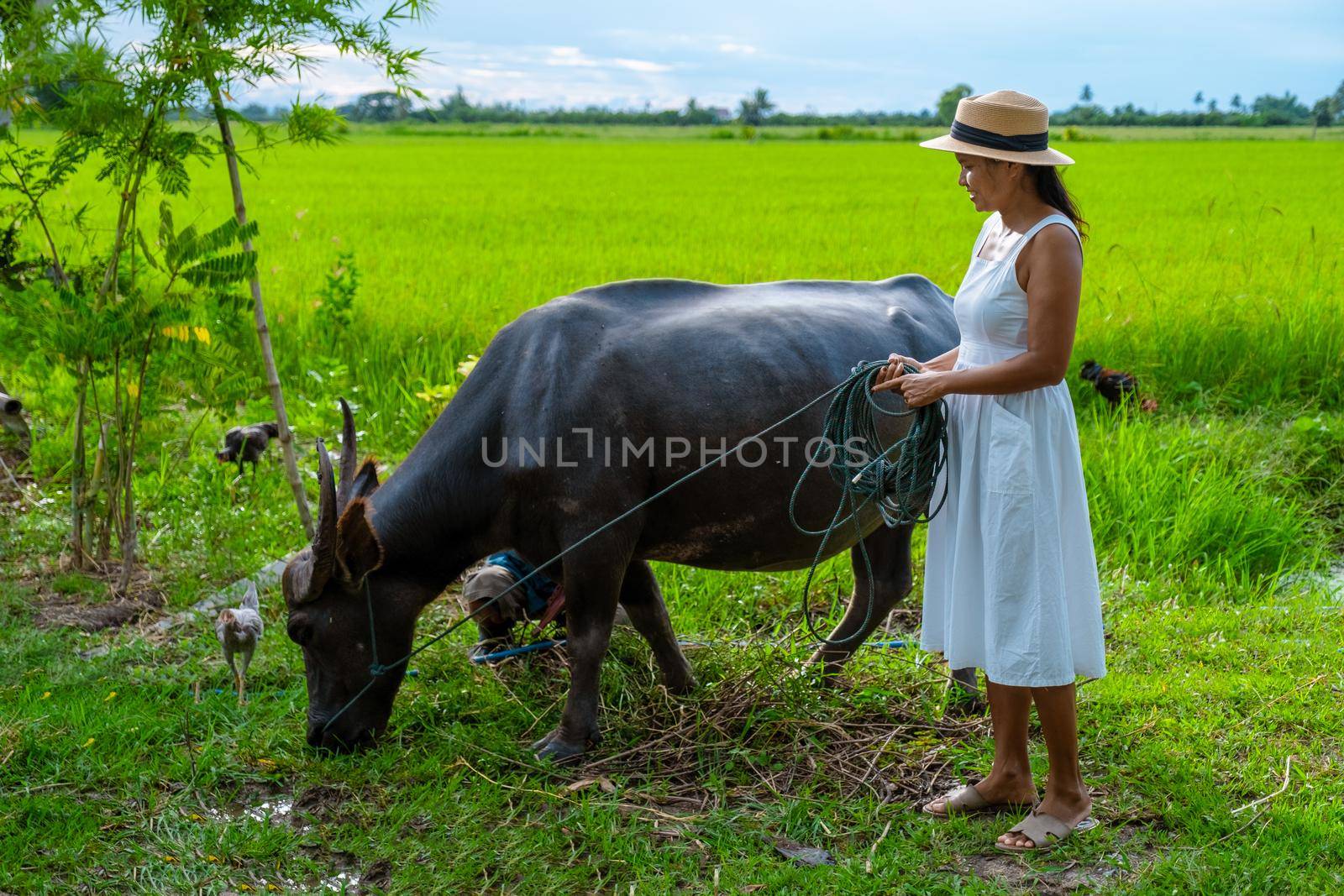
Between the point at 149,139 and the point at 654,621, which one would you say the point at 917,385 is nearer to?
the point at 654,621

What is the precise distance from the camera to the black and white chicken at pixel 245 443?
5.48 meters

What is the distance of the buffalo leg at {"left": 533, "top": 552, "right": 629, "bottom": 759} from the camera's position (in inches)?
133

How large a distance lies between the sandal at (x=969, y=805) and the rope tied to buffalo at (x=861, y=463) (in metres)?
0.62

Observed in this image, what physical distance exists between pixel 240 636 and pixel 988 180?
264cm

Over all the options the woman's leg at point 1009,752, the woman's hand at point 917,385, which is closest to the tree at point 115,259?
the woman's hand at point 917,385

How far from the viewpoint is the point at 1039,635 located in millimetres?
2840

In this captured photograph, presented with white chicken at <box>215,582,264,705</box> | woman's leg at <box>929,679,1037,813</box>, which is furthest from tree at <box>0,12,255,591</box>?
woman's leg at <box>929,679,1037,813</box>

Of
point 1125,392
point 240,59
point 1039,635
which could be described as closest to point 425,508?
point 1039,635

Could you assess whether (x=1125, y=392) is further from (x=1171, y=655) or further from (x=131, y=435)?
(x=131, y=435)

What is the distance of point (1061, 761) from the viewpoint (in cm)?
302

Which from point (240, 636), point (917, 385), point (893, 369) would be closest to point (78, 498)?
point (240, 636)

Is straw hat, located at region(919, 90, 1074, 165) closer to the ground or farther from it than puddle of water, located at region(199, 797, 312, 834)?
farther from it

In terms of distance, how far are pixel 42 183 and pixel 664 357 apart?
119 inches

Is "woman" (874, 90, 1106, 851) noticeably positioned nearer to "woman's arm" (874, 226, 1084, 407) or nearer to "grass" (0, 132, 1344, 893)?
"woman's arm" (874, 226, 1084, 407)
